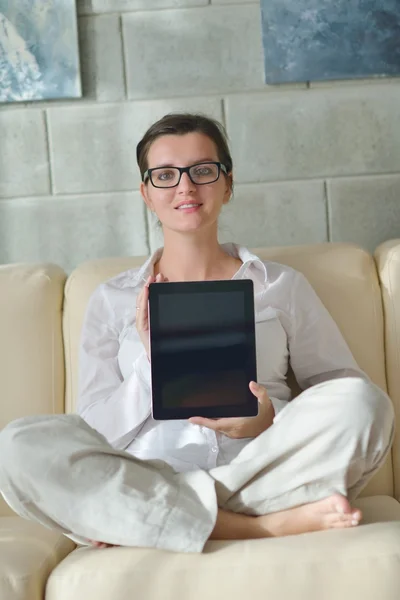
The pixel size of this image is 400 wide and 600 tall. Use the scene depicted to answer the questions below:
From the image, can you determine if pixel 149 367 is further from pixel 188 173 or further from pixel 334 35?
pixel 334 35

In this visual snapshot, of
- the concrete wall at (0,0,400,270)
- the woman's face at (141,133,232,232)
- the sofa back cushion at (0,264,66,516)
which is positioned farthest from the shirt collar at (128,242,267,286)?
the concrete wall at (0,0,400,270)

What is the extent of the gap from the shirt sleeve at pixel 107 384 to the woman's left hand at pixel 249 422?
19 cm

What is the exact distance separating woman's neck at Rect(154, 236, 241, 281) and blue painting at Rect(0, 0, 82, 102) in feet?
1.91

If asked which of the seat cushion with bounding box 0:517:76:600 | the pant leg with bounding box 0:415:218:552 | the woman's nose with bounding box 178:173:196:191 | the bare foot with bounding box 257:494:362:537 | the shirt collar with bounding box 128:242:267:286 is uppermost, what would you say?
the woman's nose with bounding box 178:173:196:191

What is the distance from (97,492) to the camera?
143 centimetres

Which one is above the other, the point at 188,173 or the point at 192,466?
the point at 188,173

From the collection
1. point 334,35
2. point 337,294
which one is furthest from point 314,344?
point 334,35

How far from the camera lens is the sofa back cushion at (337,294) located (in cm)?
191

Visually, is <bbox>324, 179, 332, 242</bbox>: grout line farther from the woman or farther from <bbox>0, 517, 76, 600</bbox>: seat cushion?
<bbox>0, 517, 76, 600</bbox>: seat cushion

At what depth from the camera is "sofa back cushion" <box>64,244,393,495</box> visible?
1.91m

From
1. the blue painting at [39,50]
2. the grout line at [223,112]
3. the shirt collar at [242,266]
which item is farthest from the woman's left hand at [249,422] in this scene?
the blue painting at [39,50]

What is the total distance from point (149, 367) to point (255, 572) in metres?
0.57

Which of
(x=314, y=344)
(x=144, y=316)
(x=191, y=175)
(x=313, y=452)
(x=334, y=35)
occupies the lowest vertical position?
(x=313, y=452)

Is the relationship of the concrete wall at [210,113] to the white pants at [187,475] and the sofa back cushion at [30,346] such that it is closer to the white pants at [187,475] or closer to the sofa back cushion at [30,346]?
the sofa back cushion at [30,346]
